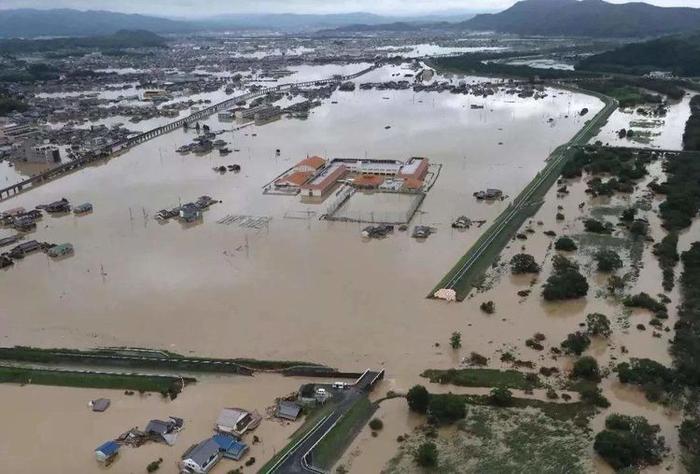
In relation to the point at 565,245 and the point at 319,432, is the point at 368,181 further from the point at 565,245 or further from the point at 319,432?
the point at 319,432

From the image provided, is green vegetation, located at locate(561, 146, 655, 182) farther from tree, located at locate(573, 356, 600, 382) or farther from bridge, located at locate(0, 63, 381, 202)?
bridge, located at locate(0, 63, 381, 202)

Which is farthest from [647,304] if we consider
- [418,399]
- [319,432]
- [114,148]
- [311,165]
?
[114,148]

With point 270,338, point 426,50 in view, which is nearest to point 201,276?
point 270,338

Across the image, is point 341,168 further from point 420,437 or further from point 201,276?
point 420,437

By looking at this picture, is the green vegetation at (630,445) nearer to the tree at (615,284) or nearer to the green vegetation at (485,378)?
the green vegetation at (485,378)

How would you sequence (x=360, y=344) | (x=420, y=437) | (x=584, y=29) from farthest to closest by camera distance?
1. (x=584, y=29)
2. (x=360, y=344)
3. (x=420, y=437)

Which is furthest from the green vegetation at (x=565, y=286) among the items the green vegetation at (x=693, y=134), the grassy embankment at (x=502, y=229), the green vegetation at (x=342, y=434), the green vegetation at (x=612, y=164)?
the green vegetation at (x=693, y=134)

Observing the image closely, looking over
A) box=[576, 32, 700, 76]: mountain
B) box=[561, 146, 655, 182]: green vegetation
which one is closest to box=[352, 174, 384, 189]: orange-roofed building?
box=[561, 146, 655, 182]: green vegetation
